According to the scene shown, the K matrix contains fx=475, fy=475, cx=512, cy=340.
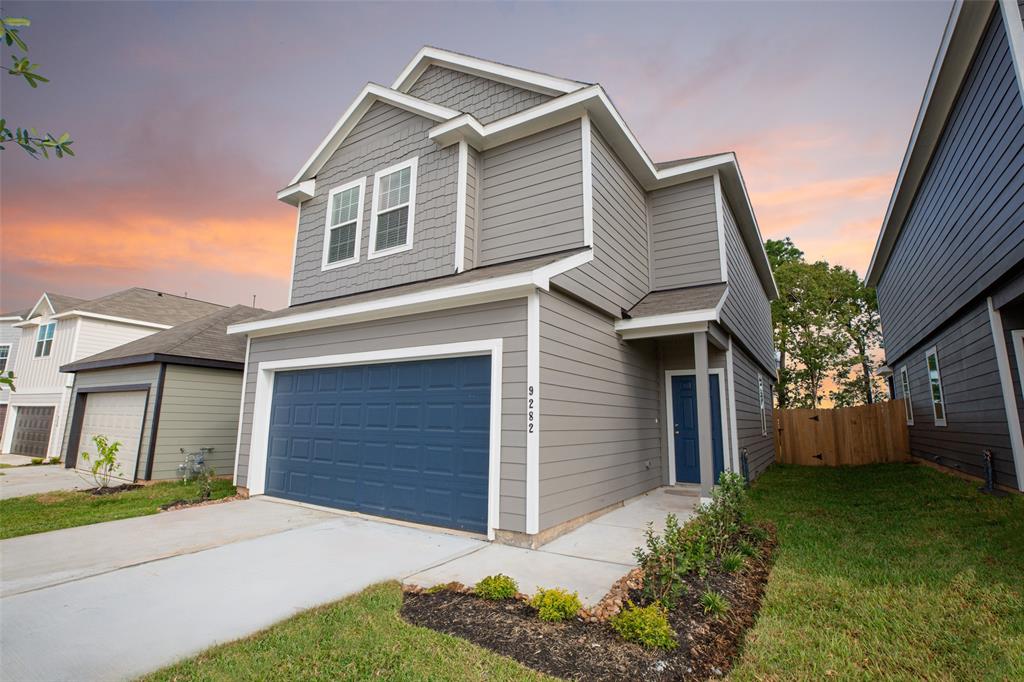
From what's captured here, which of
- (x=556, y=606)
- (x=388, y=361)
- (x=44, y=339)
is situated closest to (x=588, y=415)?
(x=388, y=361)

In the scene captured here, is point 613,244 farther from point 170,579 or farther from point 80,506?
point 80,506

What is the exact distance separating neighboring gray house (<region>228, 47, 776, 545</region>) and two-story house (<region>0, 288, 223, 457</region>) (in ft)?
40.1

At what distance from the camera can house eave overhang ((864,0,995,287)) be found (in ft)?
20.8

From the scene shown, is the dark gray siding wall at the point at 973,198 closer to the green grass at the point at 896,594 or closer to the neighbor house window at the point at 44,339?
the green grass at the point at 896,594

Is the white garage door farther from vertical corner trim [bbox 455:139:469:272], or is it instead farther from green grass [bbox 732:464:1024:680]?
green grass [bbox 732:464:1024:680]

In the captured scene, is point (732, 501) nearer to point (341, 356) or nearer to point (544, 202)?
point (544, 202)

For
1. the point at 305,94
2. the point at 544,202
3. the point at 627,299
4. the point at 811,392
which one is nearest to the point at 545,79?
the point at 544,202

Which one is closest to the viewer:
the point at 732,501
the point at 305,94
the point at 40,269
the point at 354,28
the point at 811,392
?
the point at 732,501

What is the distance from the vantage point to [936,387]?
420 inches

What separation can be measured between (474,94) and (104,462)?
10661 mm

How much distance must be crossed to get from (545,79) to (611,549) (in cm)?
690

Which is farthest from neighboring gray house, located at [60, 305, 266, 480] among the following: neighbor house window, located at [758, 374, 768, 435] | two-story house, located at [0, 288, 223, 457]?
neighbor house window, located at [758, 374, 768, 435]

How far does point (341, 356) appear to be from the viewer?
7.79 m

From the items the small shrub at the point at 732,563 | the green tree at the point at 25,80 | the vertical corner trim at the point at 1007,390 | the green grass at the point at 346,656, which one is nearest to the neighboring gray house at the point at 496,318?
the small shrub at the point at 732,563
